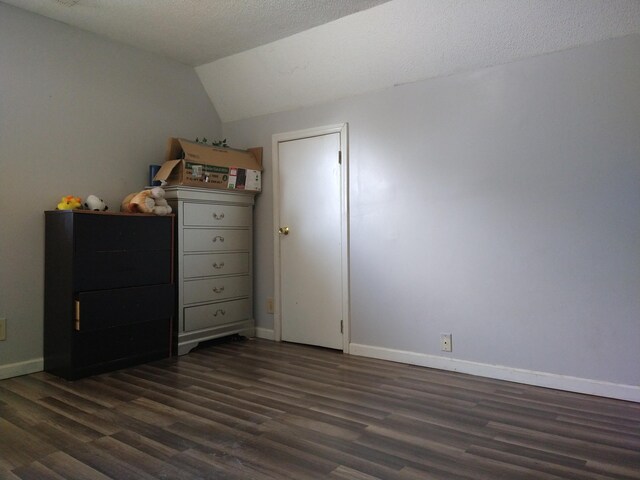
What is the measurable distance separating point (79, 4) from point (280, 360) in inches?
102

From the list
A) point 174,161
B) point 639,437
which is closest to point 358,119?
point 174,161

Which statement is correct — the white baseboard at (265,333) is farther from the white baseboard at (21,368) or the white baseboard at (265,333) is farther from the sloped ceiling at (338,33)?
the sloped ceiling at (338,33)

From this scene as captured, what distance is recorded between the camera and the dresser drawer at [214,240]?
3.50 meters

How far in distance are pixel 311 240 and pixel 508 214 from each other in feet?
4.87

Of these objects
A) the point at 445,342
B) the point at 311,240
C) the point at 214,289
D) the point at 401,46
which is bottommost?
the point at 445,342

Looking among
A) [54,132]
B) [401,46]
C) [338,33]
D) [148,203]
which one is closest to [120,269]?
[148,203]

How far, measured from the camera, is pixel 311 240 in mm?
3678

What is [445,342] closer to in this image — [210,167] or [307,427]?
[307,427]

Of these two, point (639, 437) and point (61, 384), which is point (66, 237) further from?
point (639, 437)

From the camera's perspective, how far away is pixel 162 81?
3770mm

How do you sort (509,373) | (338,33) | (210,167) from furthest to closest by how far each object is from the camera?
1. (210,167)
2. (338,33)
3. (509,373)

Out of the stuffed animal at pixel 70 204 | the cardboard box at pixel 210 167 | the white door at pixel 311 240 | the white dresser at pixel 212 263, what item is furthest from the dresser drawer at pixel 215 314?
the stuffed animal at pixel 70 204

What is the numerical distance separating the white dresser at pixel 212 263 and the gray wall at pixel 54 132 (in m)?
0.52

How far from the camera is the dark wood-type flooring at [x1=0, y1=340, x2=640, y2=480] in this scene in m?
1.75
